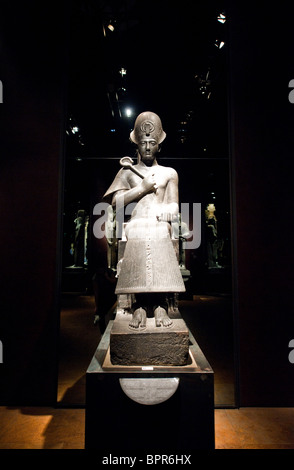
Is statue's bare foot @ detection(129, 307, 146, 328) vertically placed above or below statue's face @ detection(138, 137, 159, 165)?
below

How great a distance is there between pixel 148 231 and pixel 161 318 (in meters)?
0.66

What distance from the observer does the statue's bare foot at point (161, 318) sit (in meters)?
1.73

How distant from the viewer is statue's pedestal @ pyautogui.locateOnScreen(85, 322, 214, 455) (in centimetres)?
149

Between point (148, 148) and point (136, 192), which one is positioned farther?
point (148, 148)

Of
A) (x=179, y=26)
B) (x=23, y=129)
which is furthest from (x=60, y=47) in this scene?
(x=179, y=26)

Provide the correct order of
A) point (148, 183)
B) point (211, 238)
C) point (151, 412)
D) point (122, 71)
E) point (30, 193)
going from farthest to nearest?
point (211, 238) → point (122, 71) → point (30, 193) → point (148, 183) → point (151, 412)

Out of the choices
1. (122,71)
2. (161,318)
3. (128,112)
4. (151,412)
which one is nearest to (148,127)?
(128,112)

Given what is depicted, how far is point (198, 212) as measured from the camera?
3.62 m

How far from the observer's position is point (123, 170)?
2516mm

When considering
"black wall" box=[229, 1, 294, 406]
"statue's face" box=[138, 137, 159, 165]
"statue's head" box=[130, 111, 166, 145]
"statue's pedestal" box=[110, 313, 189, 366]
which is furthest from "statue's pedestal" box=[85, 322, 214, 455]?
"statue's head" box=[130, 111, 166, 145]

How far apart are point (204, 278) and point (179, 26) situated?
3303 mm

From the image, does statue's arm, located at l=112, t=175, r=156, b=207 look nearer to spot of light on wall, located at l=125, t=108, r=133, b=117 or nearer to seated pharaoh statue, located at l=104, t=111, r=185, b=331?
seated pharaoh statue, located at l=104, t=111, r=185, b=331

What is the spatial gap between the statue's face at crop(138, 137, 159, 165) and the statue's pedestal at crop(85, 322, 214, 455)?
1810 mm

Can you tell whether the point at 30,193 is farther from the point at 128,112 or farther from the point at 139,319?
the point at 139,319
